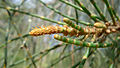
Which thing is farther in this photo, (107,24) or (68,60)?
(68,60)

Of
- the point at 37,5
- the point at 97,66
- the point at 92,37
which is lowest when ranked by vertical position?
the point at 97,66

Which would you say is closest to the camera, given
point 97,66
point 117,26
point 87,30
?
point 87,30

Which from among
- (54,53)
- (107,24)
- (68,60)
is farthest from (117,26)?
(54,53)

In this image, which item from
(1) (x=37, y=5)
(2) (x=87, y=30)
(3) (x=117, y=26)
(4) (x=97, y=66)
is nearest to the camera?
(2) (x=87, y=30)

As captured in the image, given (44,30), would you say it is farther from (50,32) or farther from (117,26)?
(117,26)

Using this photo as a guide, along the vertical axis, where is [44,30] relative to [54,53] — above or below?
above

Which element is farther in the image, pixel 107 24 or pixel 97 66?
pixel 97 66

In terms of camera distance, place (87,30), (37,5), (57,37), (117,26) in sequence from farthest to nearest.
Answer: (37,5), (117,26), (87,30), (57,37)

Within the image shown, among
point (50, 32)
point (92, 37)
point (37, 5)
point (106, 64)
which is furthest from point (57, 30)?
point (37, 5)

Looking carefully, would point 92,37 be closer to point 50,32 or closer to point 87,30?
point 87,30
